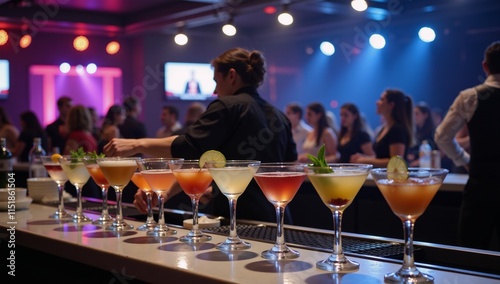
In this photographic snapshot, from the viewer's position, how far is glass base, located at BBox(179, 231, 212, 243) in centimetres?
195

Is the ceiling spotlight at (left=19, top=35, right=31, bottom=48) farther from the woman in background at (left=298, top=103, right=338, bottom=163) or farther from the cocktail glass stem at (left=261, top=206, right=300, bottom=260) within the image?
the cocktail glass stem at (left=261, top=206, right=300, bottom=260)

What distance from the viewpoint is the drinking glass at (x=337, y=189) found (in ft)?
4.98

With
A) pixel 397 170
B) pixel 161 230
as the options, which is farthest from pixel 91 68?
pixel 397 170

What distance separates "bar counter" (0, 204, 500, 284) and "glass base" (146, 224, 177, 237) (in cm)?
3

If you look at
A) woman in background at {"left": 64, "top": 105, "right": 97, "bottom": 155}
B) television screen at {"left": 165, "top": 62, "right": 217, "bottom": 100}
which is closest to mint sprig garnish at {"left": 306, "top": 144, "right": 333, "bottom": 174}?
woman in background at {"left": 64, "top": 105, "right": 97, "bottom": 155}

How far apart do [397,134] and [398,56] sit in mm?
6092

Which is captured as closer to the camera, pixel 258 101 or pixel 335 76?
pixel 258 101

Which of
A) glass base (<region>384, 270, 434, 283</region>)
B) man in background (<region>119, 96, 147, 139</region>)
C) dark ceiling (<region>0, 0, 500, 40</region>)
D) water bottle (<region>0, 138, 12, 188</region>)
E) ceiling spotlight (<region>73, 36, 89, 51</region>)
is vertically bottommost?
glass base (<region>384, 270, 434, 283</region>)

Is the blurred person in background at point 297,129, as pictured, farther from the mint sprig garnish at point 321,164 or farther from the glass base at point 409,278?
the glass base at point 409,278

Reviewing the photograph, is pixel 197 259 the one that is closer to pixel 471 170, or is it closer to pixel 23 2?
pixel 471 170

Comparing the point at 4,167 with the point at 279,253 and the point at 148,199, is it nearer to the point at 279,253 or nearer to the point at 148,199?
the point at 148,199

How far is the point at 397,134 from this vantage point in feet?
16.8

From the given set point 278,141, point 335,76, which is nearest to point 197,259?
point 278,141

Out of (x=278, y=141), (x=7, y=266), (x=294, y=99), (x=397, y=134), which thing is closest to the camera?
(x=7, y=266)
